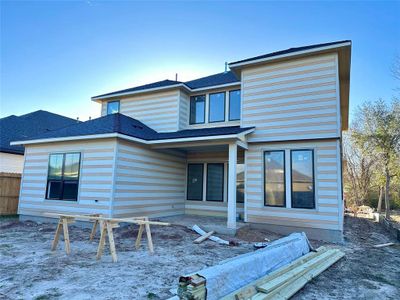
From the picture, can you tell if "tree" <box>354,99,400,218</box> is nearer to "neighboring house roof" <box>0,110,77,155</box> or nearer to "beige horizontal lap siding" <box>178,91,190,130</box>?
"beige horizontal lap siding" <box>178,91,190,130</box>

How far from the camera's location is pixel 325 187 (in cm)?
723

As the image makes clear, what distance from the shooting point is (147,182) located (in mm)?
9195

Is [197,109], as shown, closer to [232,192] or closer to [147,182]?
[147,182]

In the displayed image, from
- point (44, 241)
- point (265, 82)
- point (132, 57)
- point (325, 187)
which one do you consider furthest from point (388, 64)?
point (44, 241)

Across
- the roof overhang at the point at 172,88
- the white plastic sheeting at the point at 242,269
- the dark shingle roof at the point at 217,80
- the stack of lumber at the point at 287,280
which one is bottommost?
the stack of lumber at the point at 287,280

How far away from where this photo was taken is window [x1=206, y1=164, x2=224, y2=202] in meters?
10.4

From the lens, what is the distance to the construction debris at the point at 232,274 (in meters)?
2.56

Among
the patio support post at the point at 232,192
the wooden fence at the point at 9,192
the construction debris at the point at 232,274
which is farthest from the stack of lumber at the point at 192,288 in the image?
the wooden fence at the point at 9,192

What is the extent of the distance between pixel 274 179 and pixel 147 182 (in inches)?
173

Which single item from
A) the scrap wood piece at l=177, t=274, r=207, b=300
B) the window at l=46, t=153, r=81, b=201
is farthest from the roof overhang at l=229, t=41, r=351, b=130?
the scrap wood piece at l=177, t=274, r=207, b=300

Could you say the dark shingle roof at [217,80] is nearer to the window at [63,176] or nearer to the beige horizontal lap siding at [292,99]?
the beige horizontal lap siding at [292,99]

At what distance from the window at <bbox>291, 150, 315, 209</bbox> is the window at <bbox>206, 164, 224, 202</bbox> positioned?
134 inches

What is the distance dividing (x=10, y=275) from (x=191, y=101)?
890 centimetres

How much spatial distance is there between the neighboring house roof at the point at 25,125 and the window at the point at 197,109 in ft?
30.9
